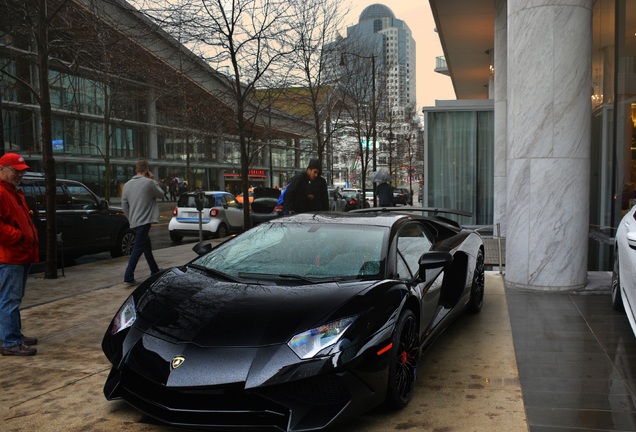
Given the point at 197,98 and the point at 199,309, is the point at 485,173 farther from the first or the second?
the point at 199,309

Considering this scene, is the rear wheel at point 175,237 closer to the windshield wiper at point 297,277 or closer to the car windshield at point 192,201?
the car windshield at point 192,201

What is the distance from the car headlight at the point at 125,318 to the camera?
374 cm

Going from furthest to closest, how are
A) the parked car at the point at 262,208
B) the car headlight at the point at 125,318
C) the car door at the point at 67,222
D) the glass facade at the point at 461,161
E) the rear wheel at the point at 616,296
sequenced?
the parked car at the point at 262,208 → the glass facade at the point at 461,161 → the car door at the point at 67,222 → the rear wheel at the point at 616,296 → the car headlight at the point at 125,318

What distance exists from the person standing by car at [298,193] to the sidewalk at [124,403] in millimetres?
3425

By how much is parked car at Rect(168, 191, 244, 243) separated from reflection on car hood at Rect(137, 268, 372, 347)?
38.2ft

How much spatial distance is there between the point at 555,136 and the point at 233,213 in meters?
11.5

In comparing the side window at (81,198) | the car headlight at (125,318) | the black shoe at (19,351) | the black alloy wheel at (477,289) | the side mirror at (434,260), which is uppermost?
the side window at (81,198)

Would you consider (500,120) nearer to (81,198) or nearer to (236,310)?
(81,198)

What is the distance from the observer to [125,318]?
3.84 meters

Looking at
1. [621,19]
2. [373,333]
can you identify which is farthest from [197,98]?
[373,333]

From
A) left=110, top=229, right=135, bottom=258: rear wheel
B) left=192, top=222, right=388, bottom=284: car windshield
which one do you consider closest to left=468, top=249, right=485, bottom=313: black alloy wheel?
left=192, top=222, right=388, bottom=284: car windshield

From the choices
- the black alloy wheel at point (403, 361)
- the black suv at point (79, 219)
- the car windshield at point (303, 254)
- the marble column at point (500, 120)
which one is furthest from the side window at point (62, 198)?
the marble column at point (500, 120)

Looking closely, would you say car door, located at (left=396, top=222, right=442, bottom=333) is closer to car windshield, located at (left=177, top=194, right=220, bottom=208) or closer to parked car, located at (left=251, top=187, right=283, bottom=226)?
car windshield, located at (left=177, top=194, right=220, bottom=208)

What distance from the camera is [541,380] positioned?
429 centimetres
